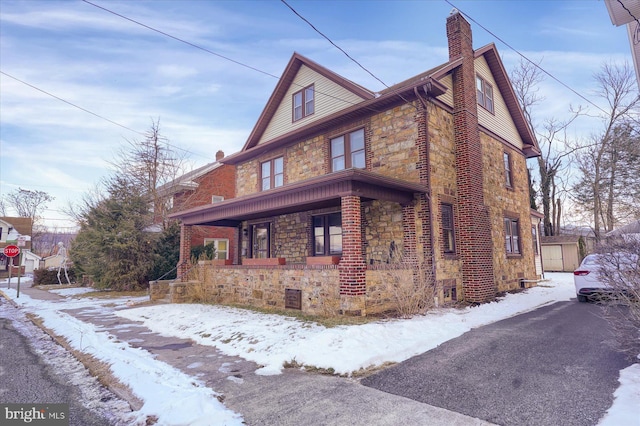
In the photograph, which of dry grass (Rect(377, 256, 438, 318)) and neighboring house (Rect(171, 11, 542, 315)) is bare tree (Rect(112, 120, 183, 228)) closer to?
neighboring house (Rect(171, 11, 542, 315))

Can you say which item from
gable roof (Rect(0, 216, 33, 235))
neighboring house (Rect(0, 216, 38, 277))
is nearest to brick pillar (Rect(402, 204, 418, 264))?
neighboring house (Rect(0, 216, 38, 277))

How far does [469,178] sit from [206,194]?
706 inches

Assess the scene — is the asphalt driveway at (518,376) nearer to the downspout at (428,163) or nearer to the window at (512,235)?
the downspout at (428,163)

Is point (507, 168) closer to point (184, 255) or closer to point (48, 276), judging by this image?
point (184, 255)

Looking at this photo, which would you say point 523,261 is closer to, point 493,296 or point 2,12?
point 493,296

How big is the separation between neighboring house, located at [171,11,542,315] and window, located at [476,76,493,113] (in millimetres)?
78

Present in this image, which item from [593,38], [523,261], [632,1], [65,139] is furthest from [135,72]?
[523,261]

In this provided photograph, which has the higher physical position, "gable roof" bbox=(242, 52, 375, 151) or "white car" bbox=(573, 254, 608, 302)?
"gable roof" bbox=(242, 52, 375, 151)

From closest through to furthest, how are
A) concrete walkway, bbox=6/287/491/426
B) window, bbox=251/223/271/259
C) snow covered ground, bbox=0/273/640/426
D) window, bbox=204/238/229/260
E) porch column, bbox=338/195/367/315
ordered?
concrete walkway, bbox=6/287/491/426 → snow covered ground, bbox=0/273/640/426 → porch column, bbox=338/195/367/315 → window, bbox=251/223/271/259 → window, bbox=204/238/229/260

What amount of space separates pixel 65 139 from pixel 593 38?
21689 millimetres

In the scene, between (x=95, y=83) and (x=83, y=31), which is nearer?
(x=83, y=31)

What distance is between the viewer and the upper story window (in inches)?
555

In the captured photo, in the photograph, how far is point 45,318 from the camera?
10.2 meters

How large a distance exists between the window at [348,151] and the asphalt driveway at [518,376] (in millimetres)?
6798
